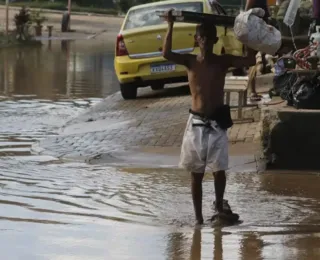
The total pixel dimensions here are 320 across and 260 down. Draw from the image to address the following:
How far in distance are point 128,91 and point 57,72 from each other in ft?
21.4

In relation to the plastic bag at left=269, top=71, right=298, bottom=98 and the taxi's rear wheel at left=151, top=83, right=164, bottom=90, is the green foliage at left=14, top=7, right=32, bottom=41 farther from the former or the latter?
the plastic bag at left=269, top=71, right=298, bottom=98

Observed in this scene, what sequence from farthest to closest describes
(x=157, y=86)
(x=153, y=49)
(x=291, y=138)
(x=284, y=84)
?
1. (x=157, y=86)
2. (x=153, y=49)
3. (x=284, y=84)
4. (x=291, y=138)

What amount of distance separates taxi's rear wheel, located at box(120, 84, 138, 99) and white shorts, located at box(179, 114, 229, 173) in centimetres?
876

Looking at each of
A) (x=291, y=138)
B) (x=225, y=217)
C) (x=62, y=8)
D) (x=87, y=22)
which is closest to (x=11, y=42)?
(x=87, y=22)

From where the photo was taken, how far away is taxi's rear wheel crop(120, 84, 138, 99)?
15602 mm

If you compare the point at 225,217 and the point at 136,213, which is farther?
the point at 136,213

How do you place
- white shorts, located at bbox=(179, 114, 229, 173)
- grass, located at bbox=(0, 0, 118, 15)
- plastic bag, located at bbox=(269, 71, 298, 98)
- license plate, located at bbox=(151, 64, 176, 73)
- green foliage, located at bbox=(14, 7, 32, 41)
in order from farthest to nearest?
grass, located at bbox=(0, 0, 118, 15) → green foliage, located at bbox=(14, 7, 32, 41) → license plate, located at bbox=(151, 64, 176, 73) → plastic bag, located at bbox=(269, 71, 298, 98) → white shorts, located at bbox=(179, 114, 229, 173)

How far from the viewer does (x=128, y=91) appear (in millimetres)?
15703

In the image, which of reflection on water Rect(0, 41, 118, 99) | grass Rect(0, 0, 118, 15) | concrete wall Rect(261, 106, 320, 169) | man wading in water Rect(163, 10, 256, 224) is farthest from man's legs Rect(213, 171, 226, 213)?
grass Rect(0, 0, 118, 15)

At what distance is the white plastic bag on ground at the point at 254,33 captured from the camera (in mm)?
6910

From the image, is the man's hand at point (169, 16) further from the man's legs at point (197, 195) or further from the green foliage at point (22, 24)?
the green foliage at point (22, 24)

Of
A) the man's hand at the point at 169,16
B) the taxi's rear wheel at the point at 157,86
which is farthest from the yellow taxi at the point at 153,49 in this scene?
the man's hand at the point at 169,16

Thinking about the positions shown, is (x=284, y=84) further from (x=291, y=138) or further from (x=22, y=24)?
(x=22, y=24)

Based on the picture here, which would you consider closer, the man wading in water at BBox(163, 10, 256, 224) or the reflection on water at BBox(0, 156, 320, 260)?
the reflection on water at BBox(0, 156, 320, 260)
